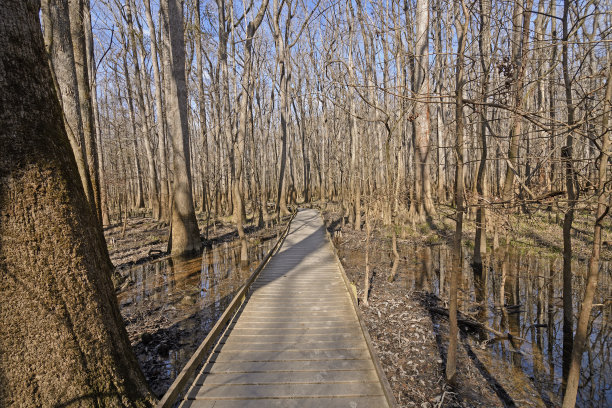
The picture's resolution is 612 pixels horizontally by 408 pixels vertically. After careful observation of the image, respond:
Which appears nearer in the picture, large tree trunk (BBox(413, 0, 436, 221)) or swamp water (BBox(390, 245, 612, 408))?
swamp water (BBox(390, 245, 612, 408))

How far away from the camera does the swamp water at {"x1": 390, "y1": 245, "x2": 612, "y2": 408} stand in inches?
186

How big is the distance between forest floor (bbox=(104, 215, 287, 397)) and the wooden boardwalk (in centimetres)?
85

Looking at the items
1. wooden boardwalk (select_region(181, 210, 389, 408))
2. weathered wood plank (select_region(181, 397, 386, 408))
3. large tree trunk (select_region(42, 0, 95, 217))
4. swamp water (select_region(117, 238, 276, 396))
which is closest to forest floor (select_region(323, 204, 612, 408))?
wooden boardwalk (select_region(181, 210, 389, 408))

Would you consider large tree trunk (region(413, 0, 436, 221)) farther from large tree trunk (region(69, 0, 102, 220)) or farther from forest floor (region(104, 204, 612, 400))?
large tree trunk (region(69, 0, 102, 220))

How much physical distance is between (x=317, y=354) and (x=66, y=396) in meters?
2.79

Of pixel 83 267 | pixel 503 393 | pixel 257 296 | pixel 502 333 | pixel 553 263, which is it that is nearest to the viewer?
pixel 83 267

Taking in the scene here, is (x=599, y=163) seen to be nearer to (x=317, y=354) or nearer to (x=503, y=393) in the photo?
(x=503, y=393)

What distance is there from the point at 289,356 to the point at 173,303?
13.3 ft

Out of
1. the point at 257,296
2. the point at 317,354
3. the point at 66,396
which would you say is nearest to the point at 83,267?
the point at 66,396

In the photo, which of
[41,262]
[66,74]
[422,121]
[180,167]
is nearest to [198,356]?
[41,262]

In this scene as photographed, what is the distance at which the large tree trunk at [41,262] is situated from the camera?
105 inches

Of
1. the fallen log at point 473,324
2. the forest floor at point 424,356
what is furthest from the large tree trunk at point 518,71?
the fallen log at point 473,324

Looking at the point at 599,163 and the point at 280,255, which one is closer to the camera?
the point at 599,163

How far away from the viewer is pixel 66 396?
108 inches
